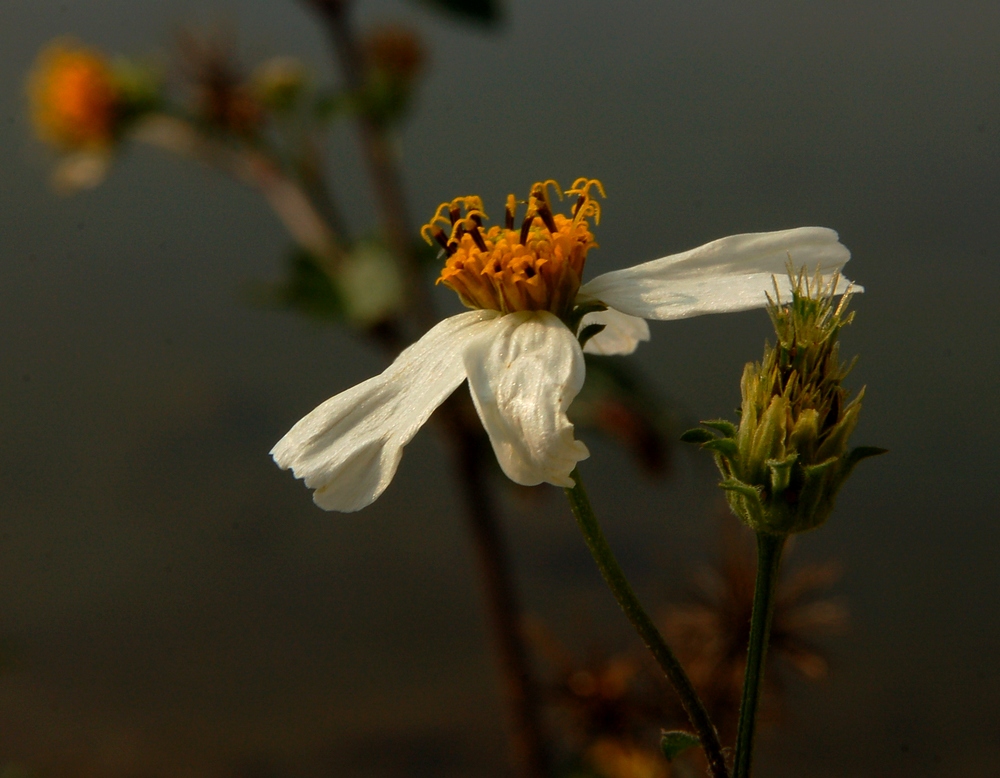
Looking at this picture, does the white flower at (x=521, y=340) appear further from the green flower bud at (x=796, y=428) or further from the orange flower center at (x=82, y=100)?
the orange flower center at (x=82, y=100)

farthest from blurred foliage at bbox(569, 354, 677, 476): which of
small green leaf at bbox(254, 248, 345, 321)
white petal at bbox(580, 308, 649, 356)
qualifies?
white petal at bbox(580, 308, 649, 356)

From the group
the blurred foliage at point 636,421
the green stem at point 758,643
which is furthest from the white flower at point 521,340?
the blurred foliage at point 636,421

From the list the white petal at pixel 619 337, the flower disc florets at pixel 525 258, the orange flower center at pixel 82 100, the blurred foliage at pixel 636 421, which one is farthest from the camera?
the orange flower center at pixel 82 100

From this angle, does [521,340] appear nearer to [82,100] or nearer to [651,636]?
[651,636]

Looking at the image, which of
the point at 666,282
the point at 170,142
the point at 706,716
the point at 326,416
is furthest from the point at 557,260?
the point at 170,142

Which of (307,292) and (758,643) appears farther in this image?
(307,292)

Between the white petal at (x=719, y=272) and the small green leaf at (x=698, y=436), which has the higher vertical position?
the white petal at (x=719, y=272)

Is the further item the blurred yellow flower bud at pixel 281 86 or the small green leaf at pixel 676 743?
the blurred yellow flower bud at pixel 281 86

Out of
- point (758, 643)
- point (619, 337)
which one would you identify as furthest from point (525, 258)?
point (758, 643)
